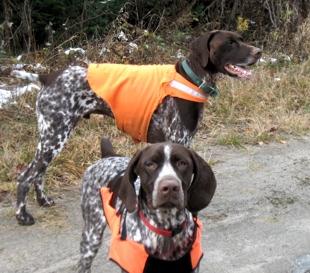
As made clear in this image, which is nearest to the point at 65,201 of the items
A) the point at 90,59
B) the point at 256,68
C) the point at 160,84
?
the point at 160,84

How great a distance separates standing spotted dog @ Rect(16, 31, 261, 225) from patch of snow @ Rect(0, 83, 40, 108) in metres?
2.04

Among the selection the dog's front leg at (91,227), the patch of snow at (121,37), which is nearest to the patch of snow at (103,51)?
the patch of snow at (121,37)

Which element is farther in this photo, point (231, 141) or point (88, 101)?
point (231, 141)

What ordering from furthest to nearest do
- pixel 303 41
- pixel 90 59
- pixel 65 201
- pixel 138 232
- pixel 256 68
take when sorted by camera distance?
1. pixel 303 41
2. pixel 256 68
3. pixel 90 59
4. pixel 65 201
5. pixel 138 232

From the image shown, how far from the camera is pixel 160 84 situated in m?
5.33

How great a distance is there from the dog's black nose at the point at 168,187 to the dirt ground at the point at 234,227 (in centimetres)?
146

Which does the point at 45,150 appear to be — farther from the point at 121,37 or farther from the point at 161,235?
the point at 121,37

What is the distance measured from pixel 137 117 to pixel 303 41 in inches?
218

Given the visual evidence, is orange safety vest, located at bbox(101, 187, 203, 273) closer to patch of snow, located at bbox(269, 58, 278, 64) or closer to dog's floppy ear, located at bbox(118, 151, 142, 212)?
dog's floppy ear, located at bbox(118, 151, 142, 212)

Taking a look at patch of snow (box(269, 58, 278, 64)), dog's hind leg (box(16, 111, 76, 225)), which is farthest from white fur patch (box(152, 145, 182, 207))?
patch of snow (box(269, 58, 278, 64))

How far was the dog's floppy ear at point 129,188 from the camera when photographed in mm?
3377

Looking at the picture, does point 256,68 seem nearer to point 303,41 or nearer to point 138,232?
point 303,41

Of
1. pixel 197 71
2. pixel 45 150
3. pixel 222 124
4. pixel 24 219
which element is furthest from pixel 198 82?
pixel 222 124

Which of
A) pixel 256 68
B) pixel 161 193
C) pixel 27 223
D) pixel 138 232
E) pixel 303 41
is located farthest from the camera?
pixel 303 41
